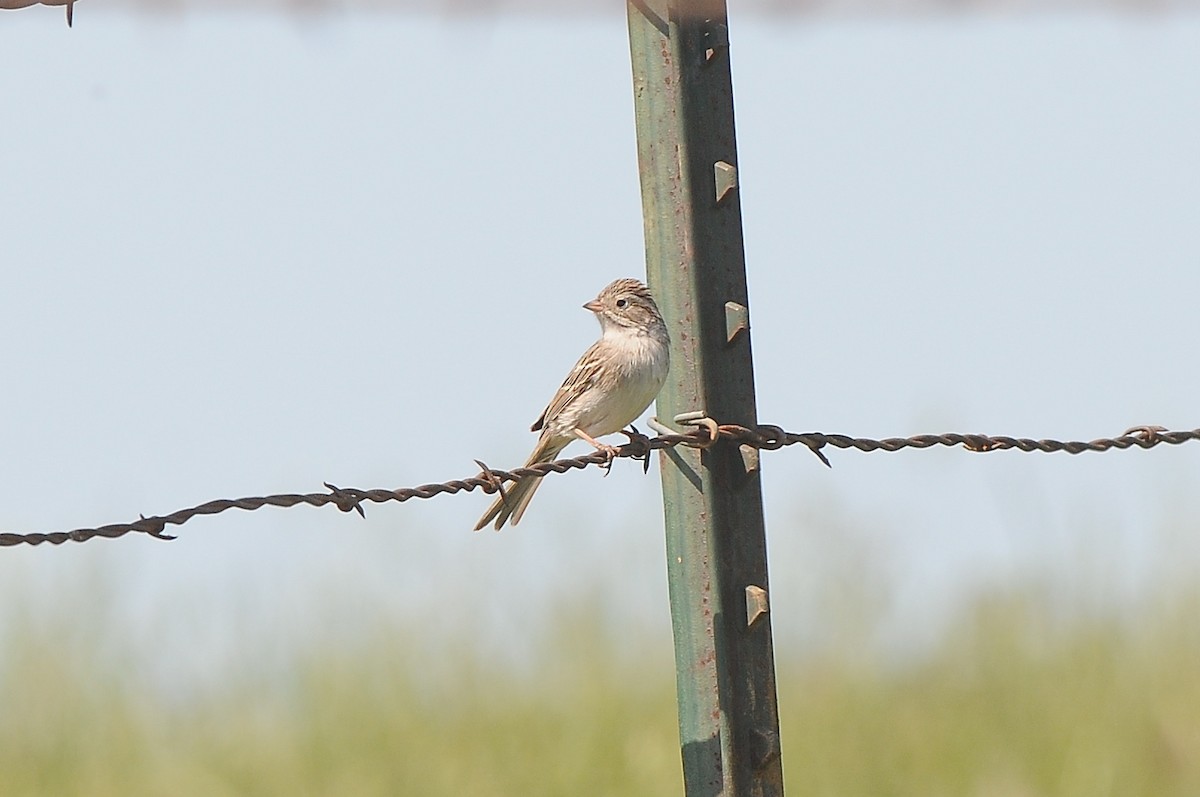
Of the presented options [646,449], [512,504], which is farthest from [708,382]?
[512,504]

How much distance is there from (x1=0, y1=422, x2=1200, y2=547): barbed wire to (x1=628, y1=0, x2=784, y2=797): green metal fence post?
0.08 m

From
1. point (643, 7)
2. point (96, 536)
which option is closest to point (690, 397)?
point (643, 7)

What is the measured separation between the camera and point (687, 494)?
439 centimetres

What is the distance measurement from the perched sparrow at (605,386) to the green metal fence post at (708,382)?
50 cm

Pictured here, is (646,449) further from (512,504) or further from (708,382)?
(512,504)

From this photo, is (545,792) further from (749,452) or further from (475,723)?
(749,452)

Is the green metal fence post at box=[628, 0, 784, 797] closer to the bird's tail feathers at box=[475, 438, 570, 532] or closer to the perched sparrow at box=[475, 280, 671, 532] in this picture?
the perched sparrow at box=[475, 280, 671, 532]

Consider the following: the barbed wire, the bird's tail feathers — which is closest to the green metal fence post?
the barbed wire

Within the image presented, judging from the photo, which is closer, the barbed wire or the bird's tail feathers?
the barbed wire

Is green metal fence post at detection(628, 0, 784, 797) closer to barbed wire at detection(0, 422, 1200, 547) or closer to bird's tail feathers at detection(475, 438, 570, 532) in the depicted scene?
barbed wire at detection(0, 422, 1200, 547)

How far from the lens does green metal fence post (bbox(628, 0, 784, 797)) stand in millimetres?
4328

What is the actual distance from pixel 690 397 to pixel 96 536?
168 centimetres

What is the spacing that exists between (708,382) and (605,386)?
4.75 feet

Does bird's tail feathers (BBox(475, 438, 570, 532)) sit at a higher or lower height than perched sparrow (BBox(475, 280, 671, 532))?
lower
